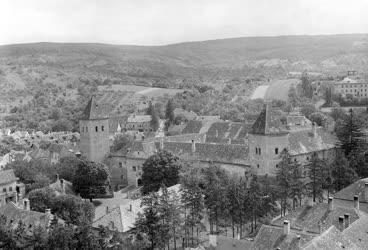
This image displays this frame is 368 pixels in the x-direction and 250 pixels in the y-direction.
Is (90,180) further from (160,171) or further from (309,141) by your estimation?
(309,141)

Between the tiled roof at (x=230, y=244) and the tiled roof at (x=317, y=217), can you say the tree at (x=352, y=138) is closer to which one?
the tiled roof at (x=317, y=217)

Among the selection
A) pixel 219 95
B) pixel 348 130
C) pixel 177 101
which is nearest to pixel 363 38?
pixel 219 95

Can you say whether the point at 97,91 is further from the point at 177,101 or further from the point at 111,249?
the point at 111,249

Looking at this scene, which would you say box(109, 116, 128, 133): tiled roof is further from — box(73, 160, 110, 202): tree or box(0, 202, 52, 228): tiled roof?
box(0, 202, 52, 228): tiled roof

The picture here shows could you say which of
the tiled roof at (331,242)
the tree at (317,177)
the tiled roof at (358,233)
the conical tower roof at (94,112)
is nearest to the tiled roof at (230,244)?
the tiled roof at (358,233)

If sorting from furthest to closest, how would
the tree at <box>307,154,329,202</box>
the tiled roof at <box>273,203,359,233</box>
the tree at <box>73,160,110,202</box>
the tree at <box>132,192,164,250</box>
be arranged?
the tree at <box>73,160,110,202</box> → the tree at <box>307,154,329,202</box> → the tree at <box>132,192,164,250</box> → the tiled roof at <box>273,203,359,233</box>

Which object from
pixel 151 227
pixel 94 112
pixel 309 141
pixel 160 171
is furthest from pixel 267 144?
pixel 94 112

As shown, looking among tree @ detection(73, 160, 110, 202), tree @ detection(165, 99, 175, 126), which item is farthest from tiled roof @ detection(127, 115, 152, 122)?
tree @ detection(73, 160, 110, 202)

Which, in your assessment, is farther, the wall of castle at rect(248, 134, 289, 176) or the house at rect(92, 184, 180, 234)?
the wall of castle at rect(248, 134, 289, 176)
